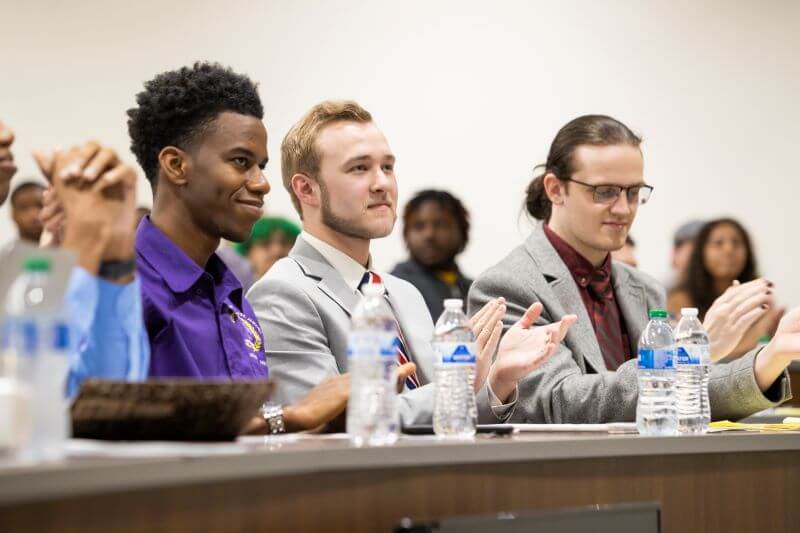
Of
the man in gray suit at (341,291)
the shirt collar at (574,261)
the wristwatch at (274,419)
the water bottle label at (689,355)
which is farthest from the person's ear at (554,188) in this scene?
the wristwatch at (274,419)

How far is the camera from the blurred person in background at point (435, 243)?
4496 mm

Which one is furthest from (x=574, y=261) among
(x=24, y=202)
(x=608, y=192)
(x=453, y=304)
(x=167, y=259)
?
(x=24, y=202)

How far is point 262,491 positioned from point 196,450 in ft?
0.33

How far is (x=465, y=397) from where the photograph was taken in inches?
76.9

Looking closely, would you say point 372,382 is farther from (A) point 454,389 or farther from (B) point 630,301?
(B) point 630,301

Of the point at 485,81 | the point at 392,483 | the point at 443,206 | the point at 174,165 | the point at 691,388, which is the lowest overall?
the point at 392,483

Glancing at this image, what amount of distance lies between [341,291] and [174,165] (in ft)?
1.84

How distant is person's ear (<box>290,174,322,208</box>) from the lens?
112 inches

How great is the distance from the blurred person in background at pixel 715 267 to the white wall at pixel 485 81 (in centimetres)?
28

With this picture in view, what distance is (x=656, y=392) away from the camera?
7.52ft

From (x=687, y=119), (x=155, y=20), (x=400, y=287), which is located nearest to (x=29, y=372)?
(x=400, y=287)

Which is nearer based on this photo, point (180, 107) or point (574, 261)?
point (180, 107)

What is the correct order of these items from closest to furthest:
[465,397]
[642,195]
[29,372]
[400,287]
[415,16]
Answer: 1. [29,372]
2. [465,397]
3. [400,287]
4. [642,195]
5. [415,16]

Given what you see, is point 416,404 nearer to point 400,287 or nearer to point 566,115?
point 400,287
